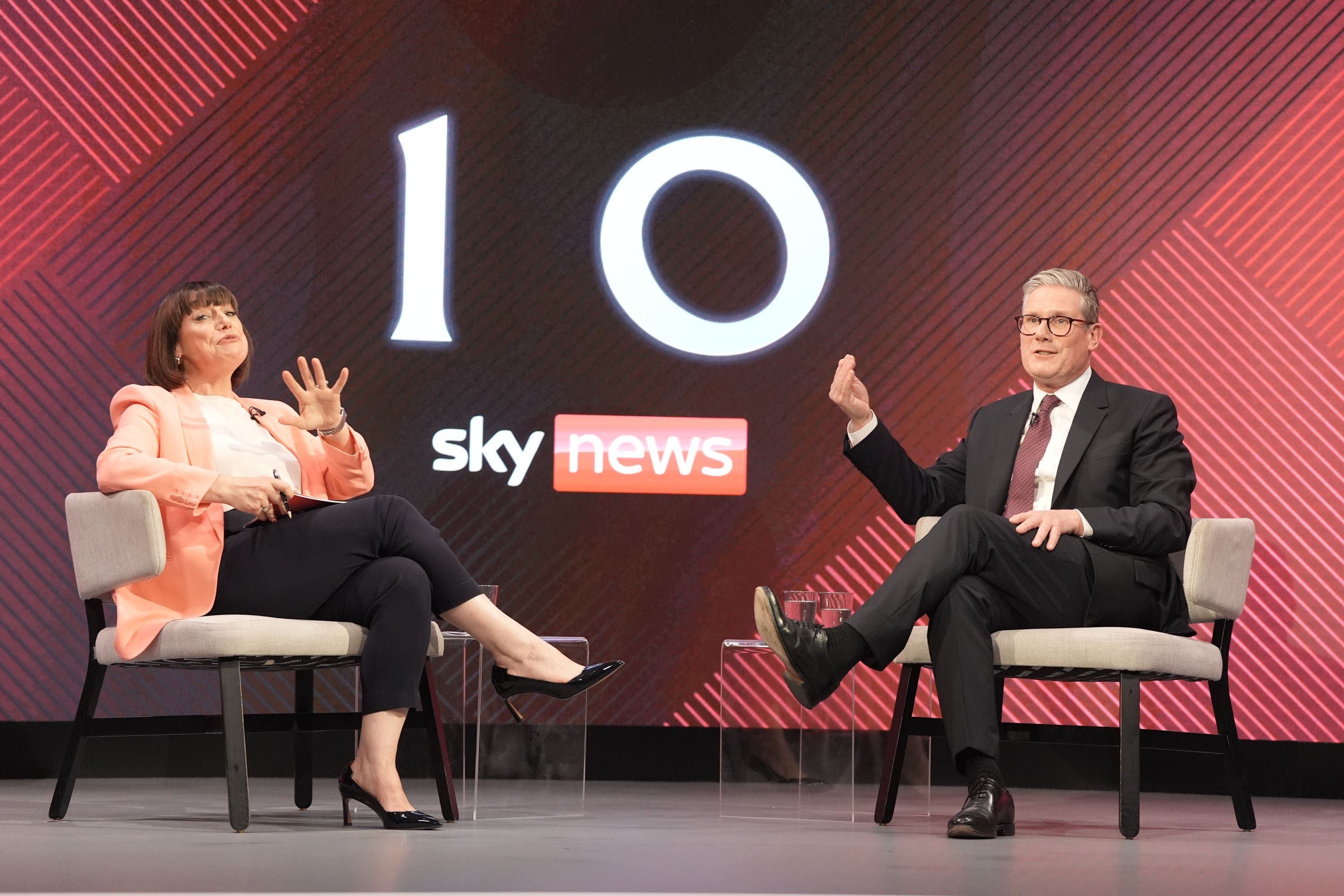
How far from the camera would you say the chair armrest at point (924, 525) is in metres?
3.46

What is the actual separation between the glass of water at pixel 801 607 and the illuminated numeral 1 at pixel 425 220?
5.54 ft

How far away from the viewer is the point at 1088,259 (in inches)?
185

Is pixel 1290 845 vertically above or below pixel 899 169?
below

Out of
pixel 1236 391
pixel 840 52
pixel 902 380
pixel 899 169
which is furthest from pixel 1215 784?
pixel 840 52

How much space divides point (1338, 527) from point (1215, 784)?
917 millimetres

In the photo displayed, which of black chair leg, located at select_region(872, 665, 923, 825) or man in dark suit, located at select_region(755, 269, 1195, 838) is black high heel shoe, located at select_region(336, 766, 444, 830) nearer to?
man in dark suit, located at select_region(755, 269, 1195, 838)

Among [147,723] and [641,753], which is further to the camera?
[641,753]

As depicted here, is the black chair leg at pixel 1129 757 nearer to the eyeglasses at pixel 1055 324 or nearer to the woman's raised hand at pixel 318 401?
the eyeglasses at pixel 1055 324

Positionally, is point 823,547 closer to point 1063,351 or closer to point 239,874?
point 1063,351

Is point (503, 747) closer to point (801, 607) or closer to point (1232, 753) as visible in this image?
point (801, 607)

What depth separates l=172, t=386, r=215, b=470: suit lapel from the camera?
321 centimetres

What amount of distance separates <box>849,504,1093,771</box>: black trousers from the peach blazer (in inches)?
54.8

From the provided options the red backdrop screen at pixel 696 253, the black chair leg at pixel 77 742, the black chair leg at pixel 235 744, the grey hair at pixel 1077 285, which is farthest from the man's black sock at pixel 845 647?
the red backdrop screen at pixel 696 253

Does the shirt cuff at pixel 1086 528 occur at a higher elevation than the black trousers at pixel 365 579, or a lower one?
higher
